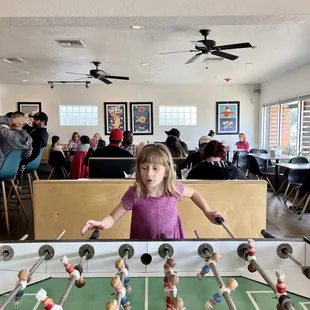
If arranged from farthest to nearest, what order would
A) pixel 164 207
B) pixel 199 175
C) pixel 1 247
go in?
pixel 199 175 → pixel 164 207 → pixel 1 247

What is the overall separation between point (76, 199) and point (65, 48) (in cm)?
332

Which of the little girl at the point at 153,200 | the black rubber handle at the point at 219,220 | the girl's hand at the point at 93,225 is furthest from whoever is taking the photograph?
the little girl at the point at 153,200

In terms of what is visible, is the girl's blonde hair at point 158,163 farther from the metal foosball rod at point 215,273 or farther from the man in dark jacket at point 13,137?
the man in dark jacket at point 13,137

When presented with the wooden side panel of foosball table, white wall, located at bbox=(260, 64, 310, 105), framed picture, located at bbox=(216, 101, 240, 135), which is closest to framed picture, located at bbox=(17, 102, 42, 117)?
framed picture, located at bbox=(216, 101, 240, 135)

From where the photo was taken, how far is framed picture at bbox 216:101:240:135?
374 inches

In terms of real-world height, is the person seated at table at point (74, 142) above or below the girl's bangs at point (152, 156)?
below

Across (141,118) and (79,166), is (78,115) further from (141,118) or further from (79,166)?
(79,166)

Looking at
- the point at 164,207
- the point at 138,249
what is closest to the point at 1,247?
the point at 138,249

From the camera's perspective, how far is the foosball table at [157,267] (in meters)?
1.15

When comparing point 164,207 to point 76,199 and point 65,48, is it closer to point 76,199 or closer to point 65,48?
point 76,199

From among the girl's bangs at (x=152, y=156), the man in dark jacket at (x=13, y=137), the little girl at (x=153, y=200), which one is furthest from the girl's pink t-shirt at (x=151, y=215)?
the man in dark jacket at (x=13, y=137)

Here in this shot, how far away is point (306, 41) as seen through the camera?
476 centimetres

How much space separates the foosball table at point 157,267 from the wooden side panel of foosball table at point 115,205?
1.26 meters

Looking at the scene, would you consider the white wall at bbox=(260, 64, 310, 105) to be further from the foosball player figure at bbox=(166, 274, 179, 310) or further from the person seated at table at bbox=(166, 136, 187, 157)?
the foosball player figure at bbox=(166, 274, 179, 310)
